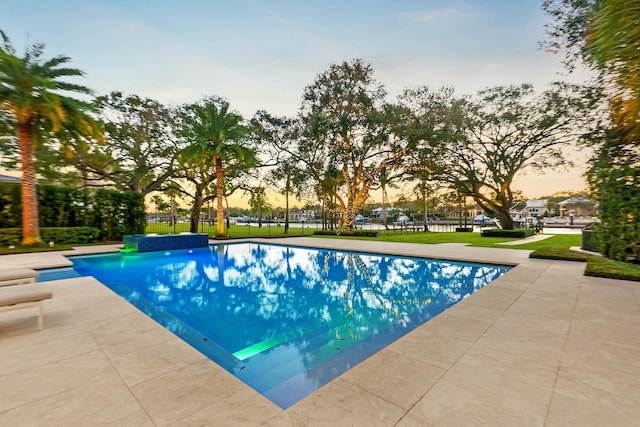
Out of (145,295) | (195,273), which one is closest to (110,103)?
(195,273)

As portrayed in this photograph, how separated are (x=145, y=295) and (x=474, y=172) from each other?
867 inches

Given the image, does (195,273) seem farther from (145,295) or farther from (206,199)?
(206,199)

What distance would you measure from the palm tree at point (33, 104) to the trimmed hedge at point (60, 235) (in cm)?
38

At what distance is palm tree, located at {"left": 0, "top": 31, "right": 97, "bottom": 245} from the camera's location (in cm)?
1113

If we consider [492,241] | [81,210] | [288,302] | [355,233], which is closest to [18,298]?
[288,302]

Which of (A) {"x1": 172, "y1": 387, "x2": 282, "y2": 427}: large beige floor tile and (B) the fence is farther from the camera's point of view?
(B) the fence

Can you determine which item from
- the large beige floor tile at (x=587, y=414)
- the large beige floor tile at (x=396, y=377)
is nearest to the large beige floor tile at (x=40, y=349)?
the large beige floor tile at (x=396, y=377)

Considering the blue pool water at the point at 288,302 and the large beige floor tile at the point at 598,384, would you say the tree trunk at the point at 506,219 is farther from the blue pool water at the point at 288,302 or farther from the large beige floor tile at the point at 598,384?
the large beige floor tile at the point at 598,384

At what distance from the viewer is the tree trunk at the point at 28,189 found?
12273 mm

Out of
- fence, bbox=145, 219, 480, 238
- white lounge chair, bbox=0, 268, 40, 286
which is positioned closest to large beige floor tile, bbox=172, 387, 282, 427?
white lounge chair, bbox=0, 268, 40, 286

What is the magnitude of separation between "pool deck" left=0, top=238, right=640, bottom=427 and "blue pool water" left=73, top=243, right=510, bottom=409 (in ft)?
2.17

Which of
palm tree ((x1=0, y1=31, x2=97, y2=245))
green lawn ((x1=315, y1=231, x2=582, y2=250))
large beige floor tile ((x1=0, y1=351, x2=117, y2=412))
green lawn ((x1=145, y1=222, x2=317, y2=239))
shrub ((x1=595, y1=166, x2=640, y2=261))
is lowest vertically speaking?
green lawn ((x1=315, y1=231, x2=582, y2=250))

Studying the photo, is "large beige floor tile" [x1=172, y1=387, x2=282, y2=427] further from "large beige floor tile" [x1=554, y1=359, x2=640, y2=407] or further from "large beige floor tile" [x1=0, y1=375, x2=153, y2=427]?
"large beige floor tile" [x1=554, y1=359, x2=640, y2=407]

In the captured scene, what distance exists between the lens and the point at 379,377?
2.66 meters
